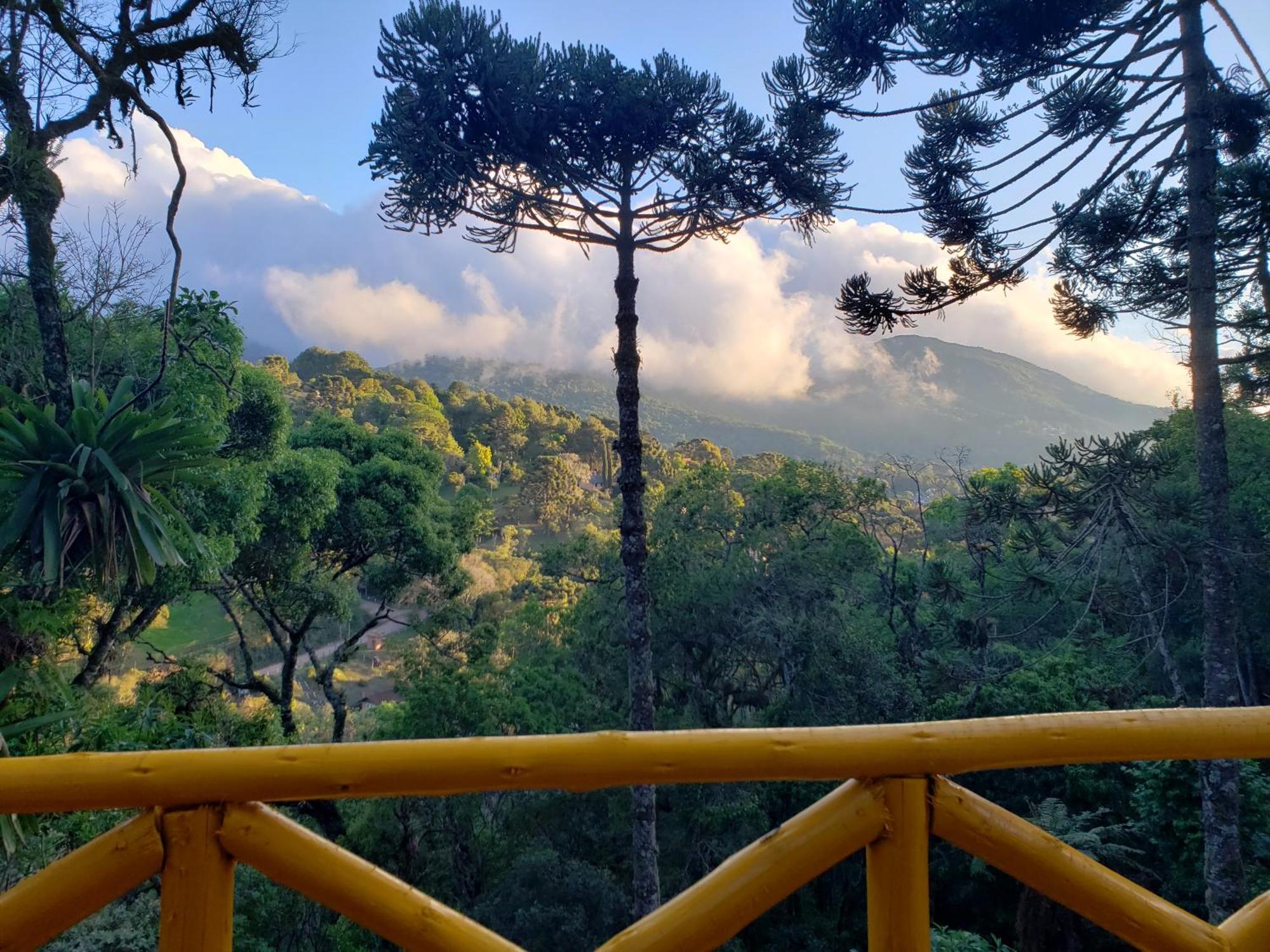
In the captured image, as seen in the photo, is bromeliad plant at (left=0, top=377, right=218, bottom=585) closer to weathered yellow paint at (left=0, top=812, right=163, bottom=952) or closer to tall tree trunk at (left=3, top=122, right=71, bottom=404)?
tall tree trunk at (left=3, top=122, right=71, bottom=404)

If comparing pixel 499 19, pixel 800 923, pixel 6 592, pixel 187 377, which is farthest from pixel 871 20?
pixel 800 923

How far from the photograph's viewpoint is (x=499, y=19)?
8039 millimetres

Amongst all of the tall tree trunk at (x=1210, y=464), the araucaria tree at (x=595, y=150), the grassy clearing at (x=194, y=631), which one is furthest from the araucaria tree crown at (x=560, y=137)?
the grassy clearing at (x=194, y=631)

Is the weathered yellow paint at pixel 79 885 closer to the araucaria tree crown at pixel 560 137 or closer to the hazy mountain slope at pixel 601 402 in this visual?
the araucaria tree crown at pixel 560 137

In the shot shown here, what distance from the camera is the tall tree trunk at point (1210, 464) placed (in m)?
5.66

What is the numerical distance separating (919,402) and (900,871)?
342 feet

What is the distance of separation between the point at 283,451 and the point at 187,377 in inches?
99.8

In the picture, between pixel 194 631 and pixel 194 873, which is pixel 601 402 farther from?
pixel 194 873

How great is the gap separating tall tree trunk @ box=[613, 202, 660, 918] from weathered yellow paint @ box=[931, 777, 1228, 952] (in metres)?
6.74

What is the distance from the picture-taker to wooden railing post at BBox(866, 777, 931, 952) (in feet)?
2.56

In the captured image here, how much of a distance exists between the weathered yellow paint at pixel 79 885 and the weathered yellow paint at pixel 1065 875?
828 millimetres

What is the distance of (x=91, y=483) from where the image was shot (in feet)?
15.5

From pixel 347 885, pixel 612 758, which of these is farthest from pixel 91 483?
pixel 612 758

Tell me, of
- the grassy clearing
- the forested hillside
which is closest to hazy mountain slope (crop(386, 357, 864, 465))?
the grassy clearing
